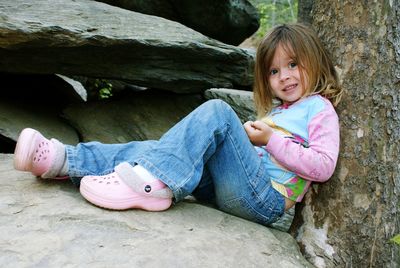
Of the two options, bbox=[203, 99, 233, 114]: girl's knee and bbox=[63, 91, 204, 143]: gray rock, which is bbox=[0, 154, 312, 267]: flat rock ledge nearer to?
bbox=[203, 99, 233, 114]: girl's knee

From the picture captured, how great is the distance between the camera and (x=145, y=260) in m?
1.79

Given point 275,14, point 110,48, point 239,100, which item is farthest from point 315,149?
point 275,14

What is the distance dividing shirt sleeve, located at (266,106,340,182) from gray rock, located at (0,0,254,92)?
5.99 ft

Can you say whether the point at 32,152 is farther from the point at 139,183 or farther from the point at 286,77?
the point at 286,77

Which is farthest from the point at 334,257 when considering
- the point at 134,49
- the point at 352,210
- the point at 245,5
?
the point at 245,5

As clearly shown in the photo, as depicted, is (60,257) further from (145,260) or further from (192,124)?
(192,124)

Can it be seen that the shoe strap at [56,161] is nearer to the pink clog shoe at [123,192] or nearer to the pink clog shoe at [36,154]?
the pink clog shoe at [36,154]

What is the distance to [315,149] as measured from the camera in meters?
2.26

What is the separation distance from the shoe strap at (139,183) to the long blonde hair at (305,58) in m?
0.88

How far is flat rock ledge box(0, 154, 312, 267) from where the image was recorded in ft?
5.83

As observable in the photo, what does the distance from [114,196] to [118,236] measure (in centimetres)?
24

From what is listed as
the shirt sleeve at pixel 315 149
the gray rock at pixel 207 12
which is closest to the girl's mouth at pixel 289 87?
the shirt sleeve at pixel 315 149

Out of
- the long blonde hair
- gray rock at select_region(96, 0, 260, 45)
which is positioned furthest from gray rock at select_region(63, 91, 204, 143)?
the long blonde hair

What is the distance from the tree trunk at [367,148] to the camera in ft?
7.19
